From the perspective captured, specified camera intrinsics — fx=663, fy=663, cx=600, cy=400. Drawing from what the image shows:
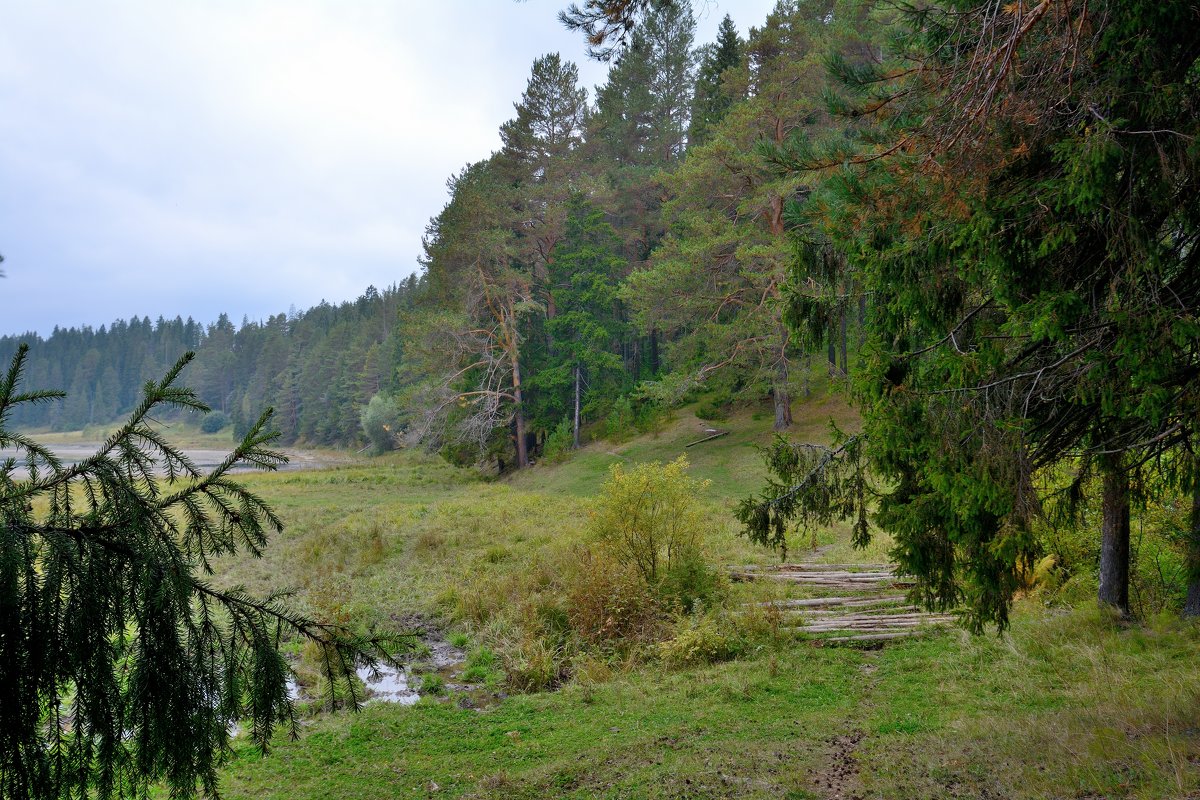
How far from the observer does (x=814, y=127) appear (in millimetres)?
22031

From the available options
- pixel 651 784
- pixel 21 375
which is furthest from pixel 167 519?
pixel 651 784

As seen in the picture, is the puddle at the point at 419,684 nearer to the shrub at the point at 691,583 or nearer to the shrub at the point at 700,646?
the shrub at the point at 700,646

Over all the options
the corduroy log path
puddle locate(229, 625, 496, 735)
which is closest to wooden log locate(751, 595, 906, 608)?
the corduroy log path

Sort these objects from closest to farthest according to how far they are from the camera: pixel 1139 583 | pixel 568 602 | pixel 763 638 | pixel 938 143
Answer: pixel 938 143
pixel 1139 583
pixel 763 638
pixel 568 602

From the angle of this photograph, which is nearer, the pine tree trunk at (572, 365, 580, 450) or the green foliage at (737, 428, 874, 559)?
the green foliage at (737, 428, 874, 559)

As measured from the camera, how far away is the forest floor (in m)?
4.12

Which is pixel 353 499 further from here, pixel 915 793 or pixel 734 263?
pixel 915 793

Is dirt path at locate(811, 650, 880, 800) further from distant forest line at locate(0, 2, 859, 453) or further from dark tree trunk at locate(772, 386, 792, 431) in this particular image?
dark tree trunk at locate(772, 386, 792, 431)

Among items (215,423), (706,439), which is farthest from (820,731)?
(215,423)

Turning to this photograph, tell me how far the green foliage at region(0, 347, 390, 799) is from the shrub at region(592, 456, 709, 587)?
23.3ft

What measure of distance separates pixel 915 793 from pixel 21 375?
4998mm

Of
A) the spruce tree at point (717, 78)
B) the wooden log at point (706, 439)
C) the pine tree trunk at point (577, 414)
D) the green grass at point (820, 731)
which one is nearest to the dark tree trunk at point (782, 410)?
the wooden log at point (706, 439)

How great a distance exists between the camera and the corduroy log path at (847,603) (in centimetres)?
828

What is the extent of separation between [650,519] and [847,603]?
9.99 ft
